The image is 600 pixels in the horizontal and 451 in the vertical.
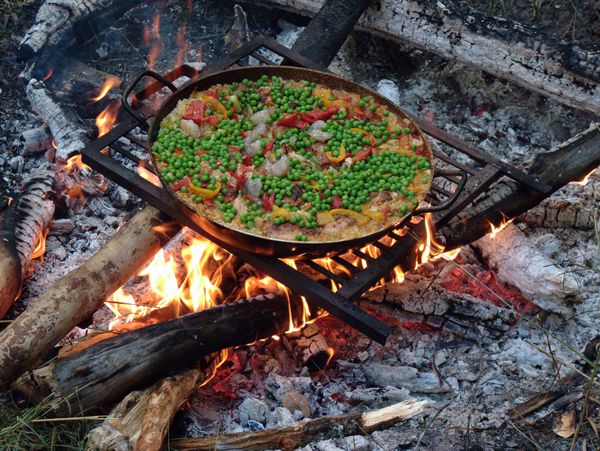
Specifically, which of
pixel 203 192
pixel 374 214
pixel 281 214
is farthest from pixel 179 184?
pixel 374 214

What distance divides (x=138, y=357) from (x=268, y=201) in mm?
1145

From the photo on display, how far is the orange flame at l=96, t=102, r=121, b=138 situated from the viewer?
550cm

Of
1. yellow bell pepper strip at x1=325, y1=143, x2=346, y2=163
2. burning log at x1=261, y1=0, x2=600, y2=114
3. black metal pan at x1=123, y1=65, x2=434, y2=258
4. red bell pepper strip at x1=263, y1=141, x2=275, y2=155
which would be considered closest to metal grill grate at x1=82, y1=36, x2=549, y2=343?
black metal pan at x1=123, y1=65, x2=434, y2=258

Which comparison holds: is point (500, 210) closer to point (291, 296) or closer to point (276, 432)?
point (291, 296)

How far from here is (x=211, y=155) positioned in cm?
421

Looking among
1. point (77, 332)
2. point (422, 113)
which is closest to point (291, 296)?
point (77, 332)

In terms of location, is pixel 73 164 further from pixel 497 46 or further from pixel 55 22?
pixel 497 46

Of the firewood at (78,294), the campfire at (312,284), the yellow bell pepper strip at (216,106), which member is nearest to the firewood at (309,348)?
the campfire at (312,284)

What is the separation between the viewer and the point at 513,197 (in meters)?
4.58

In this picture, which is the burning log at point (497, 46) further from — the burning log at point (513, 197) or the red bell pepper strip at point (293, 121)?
the red bell pepper strip at point (293, 121)

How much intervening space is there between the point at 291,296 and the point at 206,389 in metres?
0.79

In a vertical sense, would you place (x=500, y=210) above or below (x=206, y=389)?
above

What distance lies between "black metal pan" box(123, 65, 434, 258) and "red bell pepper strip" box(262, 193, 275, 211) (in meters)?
0.31

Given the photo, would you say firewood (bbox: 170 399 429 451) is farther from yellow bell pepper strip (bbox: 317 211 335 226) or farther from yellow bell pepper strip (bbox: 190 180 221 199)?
yellow bell pepper strip (bbox: 190 180 221 199)
